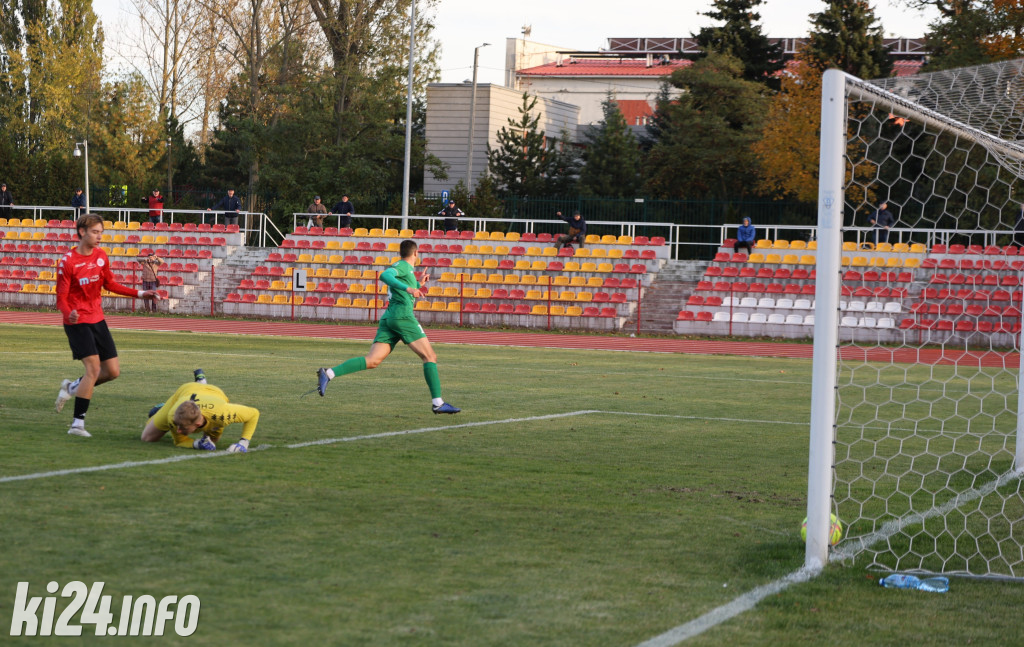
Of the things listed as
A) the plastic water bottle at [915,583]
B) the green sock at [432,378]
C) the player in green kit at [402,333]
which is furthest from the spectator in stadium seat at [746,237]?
the plastic water bottle at [915,583]

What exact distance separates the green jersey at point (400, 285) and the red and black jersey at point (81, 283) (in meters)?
2.89

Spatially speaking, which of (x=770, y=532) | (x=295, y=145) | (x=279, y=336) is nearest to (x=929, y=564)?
(x=770, y=532)

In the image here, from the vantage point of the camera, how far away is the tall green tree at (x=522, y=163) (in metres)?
47.6

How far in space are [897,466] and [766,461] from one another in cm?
103

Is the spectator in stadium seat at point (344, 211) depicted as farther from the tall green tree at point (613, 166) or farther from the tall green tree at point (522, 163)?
the tall green tree at point (613, 166)

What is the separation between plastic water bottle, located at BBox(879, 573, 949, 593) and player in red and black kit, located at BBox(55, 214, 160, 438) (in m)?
5.69

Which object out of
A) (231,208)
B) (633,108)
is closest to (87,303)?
(231,208)

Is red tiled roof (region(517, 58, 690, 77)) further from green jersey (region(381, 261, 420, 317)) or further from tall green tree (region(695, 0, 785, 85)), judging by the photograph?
green jersey (region(381, 261, 420, 317))

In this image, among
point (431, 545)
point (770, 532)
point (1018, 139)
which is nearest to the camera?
point (431, 545)

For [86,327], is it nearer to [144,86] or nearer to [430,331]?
[430,331]

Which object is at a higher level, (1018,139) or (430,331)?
(1018,139)

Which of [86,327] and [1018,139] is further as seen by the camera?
[86,327]

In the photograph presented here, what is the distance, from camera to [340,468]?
787 cm

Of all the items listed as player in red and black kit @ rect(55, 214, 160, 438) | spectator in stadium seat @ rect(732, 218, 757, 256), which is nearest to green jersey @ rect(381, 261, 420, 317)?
player in red and black kit @ rect(55, 214, 160, 438)
